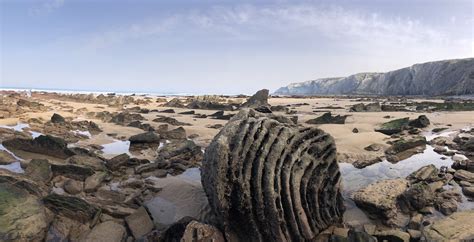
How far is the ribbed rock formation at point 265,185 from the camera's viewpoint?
4.65 m

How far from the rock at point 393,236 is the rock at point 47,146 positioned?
281 inches

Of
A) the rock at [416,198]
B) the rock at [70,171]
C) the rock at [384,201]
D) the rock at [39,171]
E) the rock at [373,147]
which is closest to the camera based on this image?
the rock at [384,201]

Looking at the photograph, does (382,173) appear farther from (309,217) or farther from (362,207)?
(309,217)

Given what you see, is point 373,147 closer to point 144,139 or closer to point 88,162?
→ point 144,139

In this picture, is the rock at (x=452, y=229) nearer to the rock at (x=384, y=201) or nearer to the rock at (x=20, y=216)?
the rock at (x=384, y=201)

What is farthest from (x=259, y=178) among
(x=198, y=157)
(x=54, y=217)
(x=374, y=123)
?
(x=374, y=123)

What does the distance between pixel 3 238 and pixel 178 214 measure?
2.34 m

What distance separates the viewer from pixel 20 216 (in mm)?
4836

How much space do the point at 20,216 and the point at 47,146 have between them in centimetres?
454

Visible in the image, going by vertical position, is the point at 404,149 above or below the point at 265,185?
below

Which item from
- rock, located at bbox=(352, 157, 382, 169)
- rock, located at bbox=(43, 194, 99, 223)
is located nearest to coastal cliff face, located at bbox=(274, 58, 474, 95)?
rock, located at bbox=(352, 157, 382, 169)

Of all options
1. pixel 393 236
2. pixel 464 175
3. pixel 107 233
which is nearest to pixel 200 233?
pixel 107 233

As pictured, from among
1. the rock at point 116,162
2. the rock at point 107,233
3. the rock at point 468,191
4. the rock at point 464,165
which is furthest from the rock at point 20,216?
the rock at point 464,165

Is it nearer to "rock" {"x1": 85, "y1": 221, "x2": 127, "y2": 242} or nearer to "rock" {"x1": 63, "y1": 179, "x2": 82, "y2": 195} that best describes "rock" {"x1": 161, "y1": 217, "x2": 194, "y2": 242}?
"rock" {"x1": 85, "y1": 221, "x2": 127, "y2": 242}
